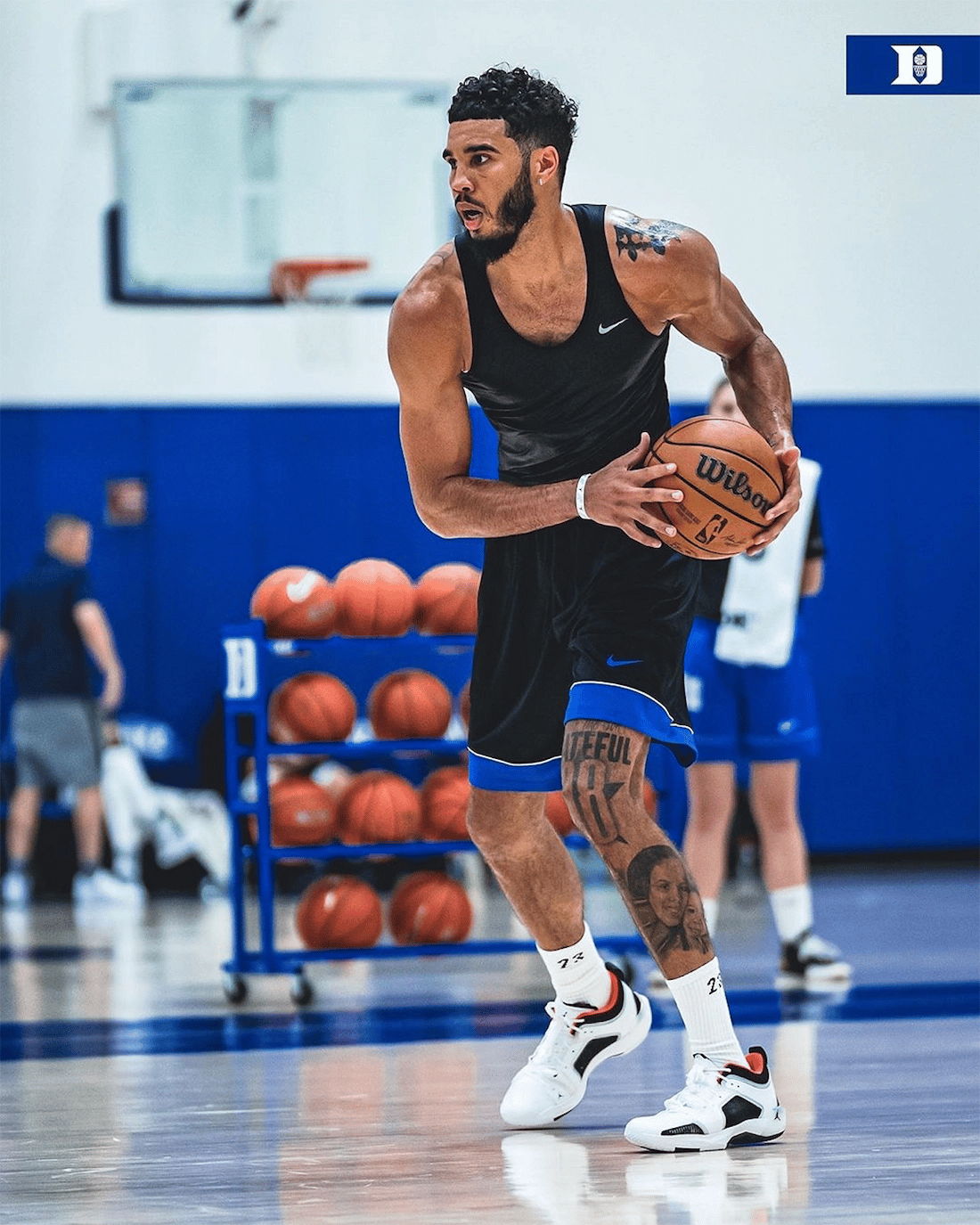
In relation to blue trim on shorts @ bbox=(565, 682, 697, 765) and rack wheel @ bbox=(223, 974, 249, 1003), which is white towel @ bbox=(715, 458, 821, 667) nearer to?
rack wheel @ bbox=(223, 974, 249, 1003)

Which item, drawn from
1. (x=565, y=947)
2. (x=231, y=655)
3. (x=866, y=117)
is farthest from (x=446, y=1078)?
(x=866, y=117)

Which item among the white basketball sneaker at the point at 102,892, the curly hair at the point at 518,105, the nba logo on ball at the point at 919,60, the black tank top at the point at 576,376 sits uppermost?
the nba logo on ball at the point at 919,60

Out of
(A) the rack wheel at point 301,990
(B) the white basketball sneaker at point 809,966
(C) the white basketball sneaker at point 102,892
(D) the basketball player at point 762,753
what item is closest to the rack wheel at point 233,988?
(A) the rack wheel at point 301,990

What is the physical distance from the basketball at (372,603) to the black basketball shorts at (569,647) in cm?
194

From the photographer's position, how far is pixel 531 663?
3.37 metres

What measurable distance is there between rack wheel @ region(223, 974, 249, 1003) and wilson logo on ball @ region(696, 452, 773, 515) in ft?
9.29

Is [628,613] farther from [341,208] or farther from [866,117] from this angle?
[341,208]

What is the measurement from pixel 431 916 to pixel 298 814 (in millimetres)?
502

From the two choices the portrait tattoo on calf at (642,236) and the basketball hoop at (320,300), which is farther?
the basketball hoop at (320,300)

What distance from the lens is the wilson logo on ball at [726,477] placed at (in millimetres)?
Result: 3047

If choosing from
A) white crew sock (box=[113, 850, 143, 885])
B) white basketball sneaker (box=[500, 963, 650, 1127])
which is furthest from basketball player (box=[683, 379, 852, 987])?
white crew sock (box=[113, 850, 143, 885])

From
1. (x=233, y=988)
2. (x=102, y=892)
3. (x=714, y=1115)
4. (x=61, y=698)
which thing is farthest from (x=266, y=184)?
(x=714, y=1115)

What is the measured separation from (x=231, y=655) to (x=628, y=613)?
2.41 meters

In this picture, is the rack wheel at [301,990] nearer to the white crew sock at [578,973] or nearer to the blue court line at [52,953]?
the blue court line at [52,953]
